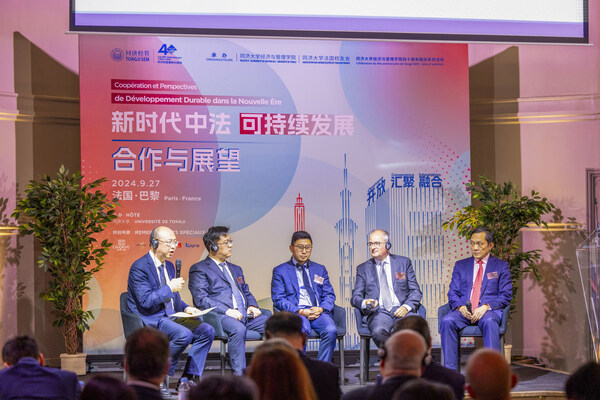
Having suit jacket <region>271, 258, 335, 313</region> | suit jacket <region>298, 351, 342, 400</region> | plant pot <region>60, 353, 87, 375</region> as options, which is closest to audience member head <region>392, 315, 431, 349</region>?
suit jacket <region>298, 351, 342, 400</region>

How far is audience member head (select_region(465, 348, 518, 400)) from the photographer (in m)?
2.55

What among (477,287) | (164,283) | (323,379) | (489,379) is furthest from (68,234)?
(489,379)

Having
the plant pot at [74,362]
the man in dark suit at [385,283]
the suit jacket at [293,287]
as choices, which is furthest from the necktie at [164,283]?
the man in dark suit at [385,283]

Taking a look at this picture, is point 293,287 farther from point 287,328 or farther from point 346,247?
point 287,328

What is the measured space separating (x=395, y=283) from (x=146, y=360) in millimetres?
3536

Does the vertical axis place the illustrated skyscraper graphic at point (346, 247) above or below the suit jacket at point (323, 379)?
above

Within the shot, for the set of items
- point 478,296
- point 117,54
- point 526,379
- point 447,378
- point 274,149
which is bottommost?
point 526,379

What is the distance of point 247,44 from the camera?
270 inches

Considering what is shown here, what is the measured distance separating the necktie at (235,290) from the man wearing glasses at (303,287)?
0.25 m

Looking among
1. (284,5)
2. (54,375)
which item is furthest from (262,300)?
(54,375)

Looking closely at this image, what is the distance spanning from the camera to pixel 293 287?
6008 mm

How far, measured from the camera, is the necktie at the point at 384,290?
6.06 m

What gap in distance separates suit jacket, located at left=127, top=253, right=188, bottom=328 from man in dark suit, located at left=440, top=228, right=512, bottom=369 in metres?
2.09

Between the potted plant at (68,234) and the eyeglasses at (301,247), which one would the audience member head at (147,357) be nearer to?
the eyeglasses at (301,247)
